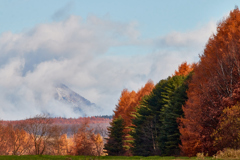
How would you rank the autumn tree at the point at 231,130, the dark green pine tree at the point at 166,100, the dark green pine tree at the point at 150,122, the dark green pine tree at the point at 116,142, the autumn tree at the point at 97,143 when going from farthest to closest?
1. the autumn tree at the point at 97,143
2. the dark green pine tree at the point at 116,142
3. the dark green pine tree at the point at 150,122
4. the dark green pine tree at the point at 166,100
5. the autumn tree at the point at 231,130

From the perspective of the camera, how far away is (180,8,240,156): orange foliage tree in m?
28.9

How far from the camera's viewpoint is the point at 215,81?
2939 cm

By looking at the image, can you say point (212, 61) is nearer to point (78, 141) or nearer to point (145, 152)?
point (145, 152)

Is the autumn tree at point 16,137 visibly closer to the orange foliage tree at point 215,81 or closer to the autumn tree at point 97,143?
the autumn tree at point 97,143

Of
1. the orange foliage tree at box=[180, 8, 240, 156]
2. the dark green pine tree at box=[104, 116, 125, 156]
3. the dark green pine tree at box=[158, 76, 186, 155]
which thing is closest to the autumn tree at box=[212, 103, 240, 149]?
the orange foliage tree at box=[180, 8, 240, 156]

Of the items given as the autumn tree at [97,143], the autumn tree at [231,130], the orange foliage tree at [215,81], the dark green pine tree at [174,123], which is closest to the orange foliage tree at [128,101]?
the autumn tree at [97,143]

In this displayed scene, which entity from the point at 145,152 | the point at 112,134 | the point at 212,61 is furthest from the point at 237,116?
the point at 112,134

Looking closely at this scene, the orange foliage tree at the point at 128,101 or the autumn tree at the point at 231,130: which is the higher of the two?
the orange foliage tree at the point at 128,101

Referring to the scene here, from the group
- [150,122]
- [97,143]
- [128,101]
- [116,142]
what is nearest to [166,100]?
[150,122]

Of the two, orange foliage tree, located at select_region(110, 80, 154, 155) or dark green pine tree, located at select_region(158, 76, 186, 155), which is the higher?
orange foliage tree, located at select_region(110, 80, 154, 155)

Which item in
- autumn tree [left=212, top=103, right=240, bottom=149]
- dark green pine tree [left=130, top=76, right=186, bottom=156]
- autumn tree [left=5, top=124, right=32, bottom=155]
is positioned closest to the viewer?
autumn tree [left=212, top=103, right=240, bottom=149]

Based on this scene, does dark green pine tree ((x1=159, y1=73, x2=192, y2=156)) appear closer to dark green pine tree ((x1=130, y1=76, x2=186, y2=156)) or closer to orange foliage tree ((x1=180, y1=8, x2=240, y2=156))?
dark green pine tree ((x1=130, y1=76, x2=186, y2=156))

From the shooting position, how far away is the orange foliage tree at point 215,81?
94.7 feet

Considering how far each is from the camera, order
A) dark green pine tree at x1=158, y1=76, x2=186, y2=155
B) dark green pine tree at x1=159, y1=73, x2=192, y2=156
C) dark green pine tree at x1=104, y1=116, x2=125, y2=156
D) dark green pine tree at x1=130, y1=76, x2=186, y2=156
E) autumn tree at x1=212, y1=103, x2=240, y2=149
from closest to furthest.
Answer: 1. autumn tree at x1=212, y1=103, x2=240, y2=149
2. dark green pine tree at x1=159, y1=73, x2=192, y2=156
3. dark green pine tree at x1=158, y1=76, x2=186, y2=155
4. dark green pine tree at x1=130, y1=76, x2=186, y2=156
5. dark green pine tree at x1=104, y1=116, x2=125, y2=156
